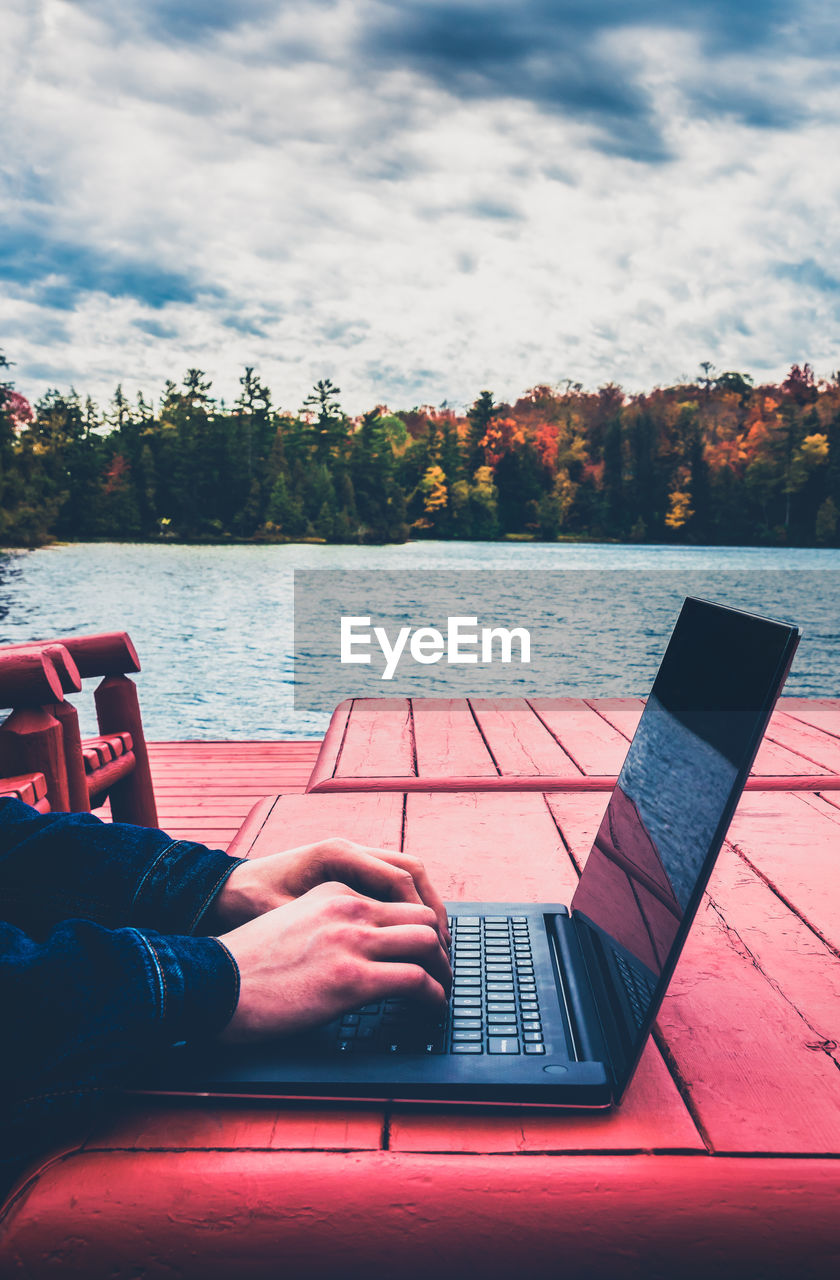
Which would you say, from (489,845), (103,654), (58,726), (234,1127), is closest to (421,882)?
(234,1127)

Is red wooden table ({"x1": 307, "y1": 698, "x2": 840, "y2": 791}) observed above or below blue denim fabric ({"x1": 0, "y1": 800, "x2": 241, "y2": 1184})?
below

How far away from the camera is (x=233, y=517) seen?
52250mm

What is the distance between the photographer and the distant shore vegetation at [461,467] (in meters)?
50.0

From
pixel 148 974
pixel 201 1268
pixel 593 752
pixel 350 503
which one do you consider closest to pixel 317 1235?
pixel 201 1268

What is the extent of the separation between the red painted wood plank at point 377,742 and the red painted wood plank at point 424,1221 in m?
1.06

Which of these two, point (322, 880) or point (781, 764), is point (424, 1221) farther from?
point (781, 764)

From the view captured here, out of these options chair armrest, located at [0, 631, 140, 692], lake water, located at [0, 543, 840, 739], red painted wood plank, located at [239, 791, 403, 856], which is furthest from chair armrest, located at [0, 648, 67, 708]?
lake water, located at [0, 543, 840, 739]

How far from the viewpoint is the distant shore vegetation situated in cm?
5003

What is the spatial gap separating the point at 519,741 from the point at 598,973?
118 centimetres

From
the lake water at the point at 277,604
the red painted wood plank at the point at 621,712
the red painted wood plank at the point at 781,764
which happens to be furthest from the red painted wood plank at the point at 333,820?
the lake water at the point at 277,604

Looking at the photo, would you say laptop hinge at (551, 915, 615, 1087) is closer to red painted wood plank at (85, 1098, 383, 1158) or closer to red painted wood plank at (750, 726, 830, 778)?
red painted wood plank at (85, 1098, 383, 1158)

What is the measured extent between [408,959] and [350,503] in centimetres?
5338

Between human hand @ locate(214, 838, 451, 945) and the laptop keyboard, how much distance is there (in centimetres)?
4

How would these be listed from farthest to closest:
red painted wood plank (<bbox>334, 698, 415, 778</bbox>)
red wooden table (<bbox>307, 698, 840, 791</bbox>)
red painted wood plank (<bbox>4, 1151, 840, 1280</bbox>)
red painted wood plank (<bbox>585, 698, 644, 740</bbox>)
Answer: red painted wood plank (<bbox>585, 698, 644, 740</bbox>)
red painted wood plank (<bbox>334, 698, 415, 778</bbox>)
red wooden table (<bbox>307, 698, 840, 791</bbox>)
red painted wood plank (<bbox>4, 1151, 840, 1280</bbox>)
